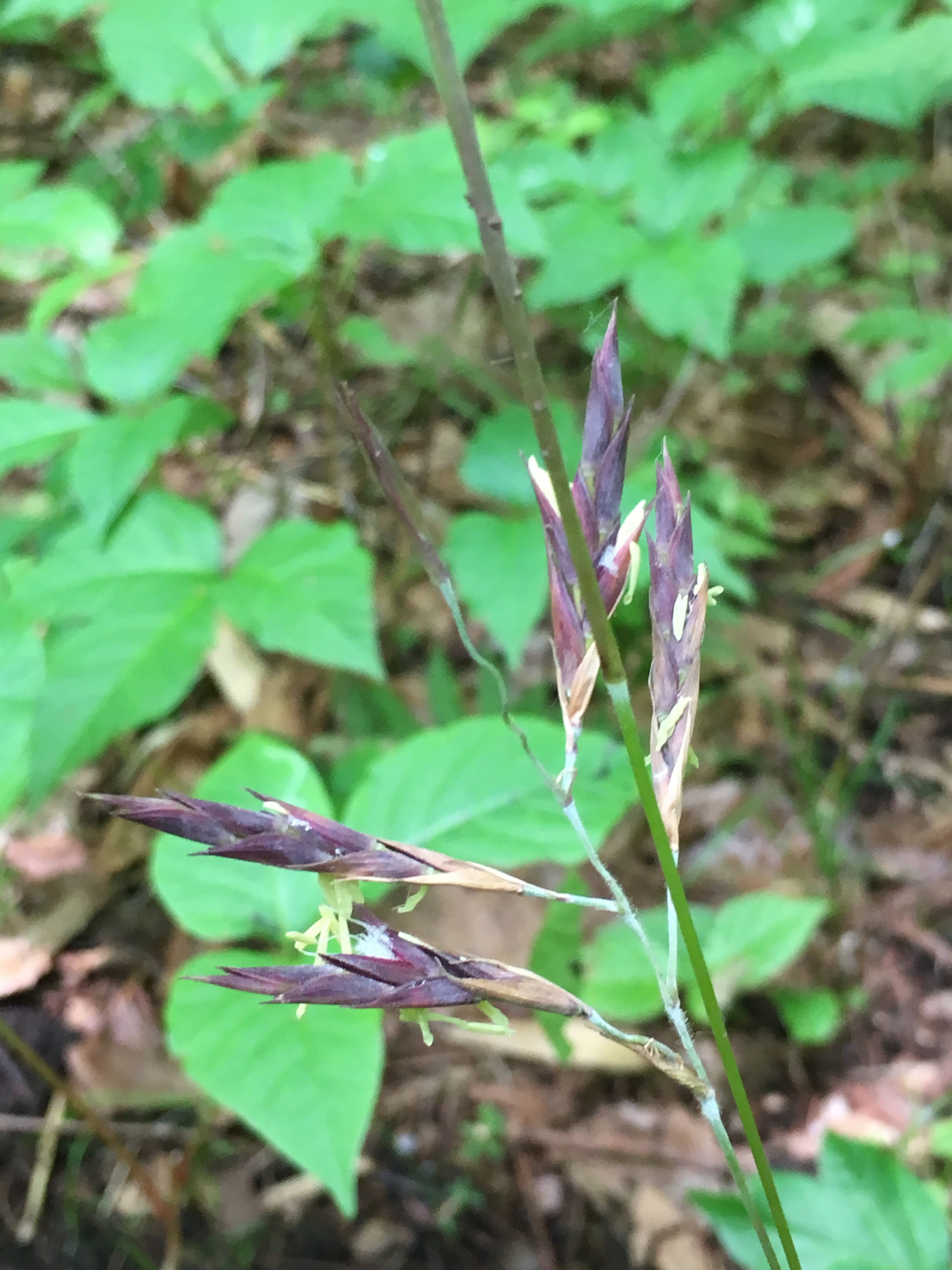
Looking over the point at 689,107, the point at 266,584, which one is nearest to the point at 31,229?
the point at 266,584

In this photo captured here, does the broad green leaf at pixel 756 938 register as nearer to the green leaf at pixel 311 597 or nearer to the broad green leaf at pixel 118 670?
the green leaf at pixel 311 597

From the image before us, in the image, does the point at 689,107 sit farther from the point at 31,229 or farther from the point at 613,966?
the point at 613,966

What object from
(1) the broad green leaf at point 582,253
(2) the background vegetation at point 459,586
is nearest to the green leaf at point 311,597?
(2) the background vegetation at point 459,586

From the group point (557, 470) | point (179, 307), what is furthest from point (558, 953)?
point (179, 307)

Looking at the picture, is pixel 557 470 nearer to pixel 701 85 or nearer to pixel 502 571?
pixel 502 571

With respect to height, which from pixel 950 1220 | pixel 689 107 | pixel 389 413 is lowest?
pixel 950 1220
